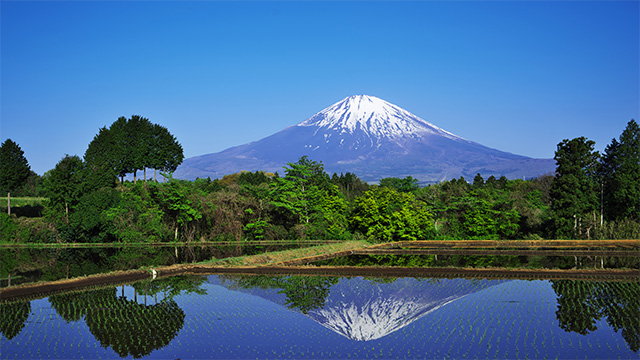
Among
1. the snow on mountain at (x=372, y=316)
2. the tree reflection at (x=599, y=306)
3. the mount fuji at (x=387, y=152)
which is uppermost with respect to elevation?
the mount fuji at (x=387, y=152)

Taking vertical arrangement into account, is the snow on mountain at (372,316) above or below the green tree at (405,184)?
below

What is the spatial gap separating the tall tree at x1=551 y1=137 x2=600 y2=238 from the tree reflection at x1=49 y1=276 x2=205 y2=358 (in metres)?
25.0

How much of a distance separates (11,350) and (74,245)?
27.2 metres

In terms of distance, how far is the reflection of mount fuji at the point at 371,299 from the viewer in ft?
44.1

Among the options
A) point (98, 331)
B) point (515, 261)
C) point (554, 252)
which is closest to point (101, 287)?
point (98, 331)

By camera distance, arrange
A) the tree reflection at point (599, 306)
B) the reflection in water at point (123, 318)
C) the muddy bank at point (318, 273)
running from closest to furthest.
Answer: the reflection in water at point (123, 318) < the tree reflection at point (599, 306) < the muddy bank at point (318, 273)

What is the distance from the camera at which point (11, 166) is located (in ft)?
140

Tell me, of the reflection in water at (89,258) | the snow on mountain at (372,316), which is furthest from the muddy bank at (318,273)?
the snow on mountain at (372,316)

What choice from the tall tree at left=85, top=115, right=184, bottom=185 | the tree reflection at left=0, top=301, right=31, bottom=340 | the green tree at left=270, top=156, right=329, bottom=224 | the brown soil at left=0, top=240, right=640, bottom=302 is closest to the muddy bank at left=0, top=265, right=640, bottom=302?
the brown soil at left=0, top=240, right=640, bottom=302

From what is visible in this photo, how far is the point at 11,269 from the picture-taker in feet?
79.2

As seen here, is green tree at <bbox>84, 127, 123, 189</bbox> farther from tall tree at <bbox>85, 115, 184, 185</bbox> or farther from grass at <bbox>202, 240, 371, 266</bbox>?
grass at <bbox>202, 240, 371, 266</bbox>

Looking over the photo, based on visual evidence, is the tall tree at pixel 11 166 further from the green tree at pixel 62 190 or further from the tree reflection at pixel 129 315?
the tree reflection at pixel 129 315

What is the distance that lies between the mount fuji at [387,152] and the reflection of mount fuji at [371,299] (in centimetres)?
13086

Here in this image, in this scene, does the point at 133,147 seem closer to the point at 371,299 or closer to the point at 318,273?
the point at 318,273
